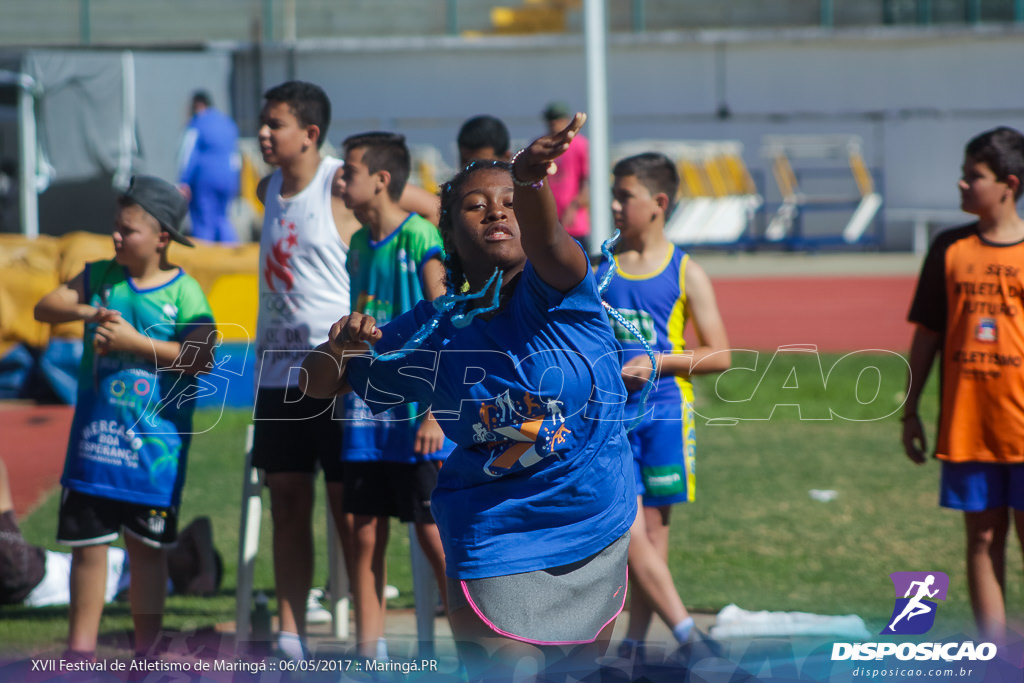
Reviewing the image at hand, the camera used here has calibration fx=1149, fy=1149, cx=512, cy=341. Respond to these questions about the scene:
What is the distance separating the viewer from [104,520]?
4.25 m

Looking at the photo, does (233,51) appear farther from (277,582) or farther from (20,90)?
(277,582)

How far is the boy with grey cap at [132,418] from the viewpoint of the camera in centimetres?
421

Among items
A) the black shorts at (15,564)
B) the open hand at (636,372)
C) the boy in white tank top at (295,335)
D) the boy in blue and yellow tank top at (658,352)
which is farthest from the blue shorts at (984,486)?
the black shorts at (15,564)

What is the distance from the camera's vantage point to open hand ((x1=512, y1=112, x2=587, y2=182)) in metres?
2.43

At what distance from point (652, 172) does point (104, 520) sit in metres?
2.52

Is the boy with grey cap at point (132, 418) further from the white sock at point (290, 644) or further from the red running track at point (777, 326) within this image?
the red running track at point (777, 326)

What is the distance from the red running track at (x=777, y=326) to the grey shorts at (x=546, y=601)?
5.17 meters

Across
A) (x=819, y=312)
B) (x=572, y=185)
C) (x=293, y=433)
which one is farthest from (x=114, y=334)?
A: (x=819, y=312)

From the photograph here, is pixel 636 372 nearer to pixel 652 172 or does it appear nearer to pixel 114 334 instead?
pixel 652 172

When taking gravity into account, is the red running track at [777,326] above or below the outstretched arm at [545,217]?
below

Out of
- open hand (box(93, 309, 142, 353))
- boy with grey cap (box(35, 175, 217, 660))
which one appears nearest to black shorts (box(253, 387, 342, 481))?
boy with grey cap (box(35, 175, 217, 660))

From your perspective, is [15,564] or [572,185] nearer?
[15,564]

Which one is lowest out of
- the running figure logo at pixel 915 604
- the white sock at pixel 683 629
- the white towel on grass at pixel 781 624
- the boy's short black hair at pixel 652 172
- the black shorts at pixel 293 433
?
the white towel on grass at pixel 781 624

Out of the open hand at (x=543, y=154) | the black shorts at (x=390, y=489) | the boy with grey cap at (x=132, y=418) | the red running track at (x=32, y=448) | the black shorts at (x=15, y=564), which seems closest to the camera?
the open hand at (x=543, y=154)
